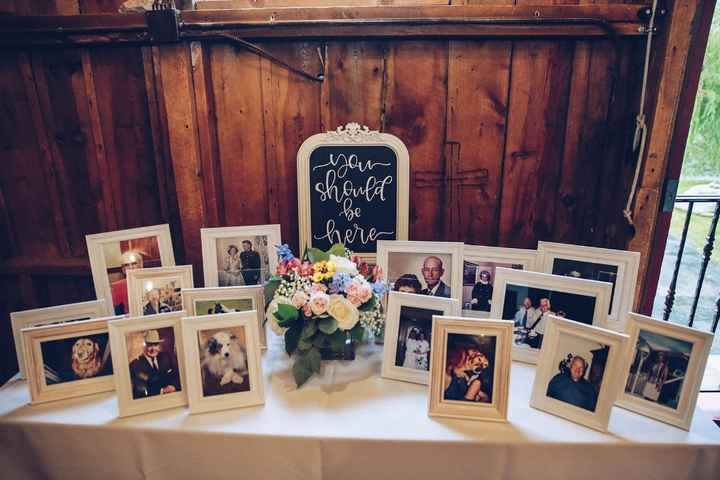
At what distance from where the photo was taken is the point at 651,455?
3.46 feet

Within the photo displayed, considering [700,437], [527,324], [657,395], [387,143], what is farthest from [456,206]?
[700,437]

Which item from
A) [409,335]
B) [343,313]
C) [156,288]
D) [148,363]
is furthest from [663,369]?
[156,288]

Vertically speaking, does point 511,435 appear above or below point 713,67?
below

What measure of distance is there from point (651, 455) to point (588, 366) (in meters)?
0.25

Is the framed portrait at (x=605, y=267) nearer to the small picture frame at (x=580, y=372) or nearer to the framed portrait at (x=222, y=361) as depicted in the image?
the small picture frame at (x=580, y=372)

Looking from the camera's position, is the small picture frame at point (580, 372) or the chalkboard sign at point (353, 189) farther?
the chalkboard sign at point (353, 189)

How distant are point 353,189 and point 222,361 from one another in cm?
80

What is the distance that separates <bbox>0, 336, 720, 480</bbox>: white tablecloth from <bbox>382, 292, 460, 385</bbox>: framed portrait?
9cm

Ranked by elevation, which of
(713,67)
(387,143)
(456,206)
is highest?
(713,67)

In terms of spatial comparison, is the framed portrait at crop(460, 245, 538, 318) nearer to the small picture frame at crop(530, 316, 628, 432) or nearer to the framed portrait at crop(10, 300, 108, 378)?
the small picture frame at crop(530, 316, 628, 432)

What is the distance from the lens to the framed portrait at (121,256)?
1469mm

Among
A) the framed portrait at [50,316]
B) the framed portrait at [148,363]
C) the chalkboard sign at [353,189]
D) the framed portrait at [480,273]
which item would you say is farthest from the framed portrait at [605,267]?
the framed portrait at [50,316]

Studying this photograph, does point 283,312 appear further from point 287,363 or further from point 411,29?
point 411,29

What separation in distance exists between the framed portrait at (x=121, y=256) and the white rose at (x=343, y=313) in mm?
705
